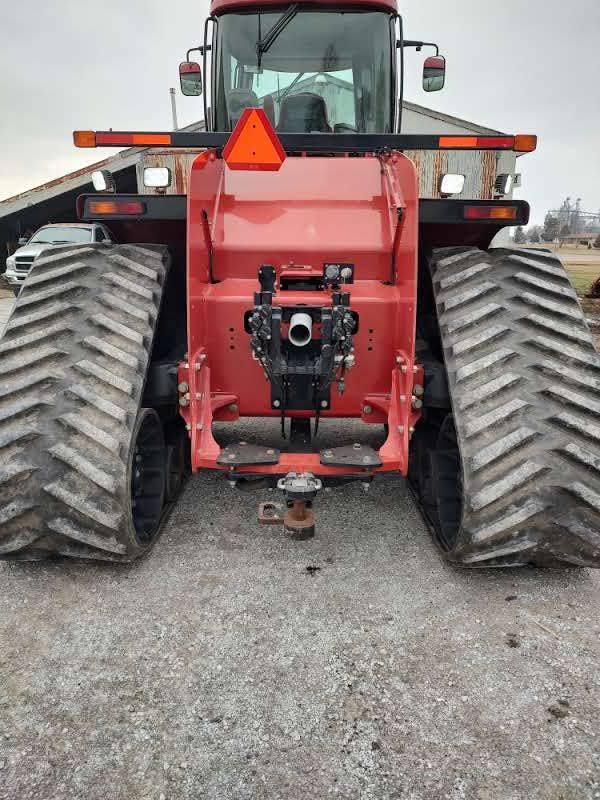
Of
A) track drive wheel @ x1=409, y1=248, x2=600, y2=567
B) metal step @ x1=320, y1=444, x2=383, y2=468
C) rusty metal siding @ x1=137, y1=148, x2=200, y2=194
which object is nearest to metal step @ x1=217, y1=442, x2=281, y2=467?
metal step @ x1=320, y1=444, x2=383, y2=468

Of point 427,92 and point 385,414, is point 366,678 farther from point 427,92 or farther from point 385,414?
point 427,92

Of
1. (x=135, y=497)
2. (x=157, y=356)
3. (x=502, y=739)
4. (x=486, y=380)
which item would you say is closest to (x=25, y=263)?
(x=157, y=356)

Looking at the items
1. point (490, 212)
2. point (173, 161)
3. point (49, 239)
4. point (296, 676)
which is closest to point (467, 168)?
point (173, 161)

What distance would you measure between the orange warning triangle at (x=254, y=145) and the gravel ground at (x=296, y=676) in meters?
2.01

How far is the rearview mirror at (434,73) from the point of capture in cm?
457

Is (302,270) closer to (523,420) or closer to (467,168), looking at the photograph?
(523,420)

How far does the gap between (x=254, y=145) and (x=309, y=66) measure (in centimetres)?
164

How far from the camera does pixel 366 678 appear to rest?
7.56ft

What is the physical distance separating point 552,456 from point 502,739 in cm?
118

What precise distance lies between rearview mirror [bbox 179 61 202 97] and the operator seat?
2.75 ft

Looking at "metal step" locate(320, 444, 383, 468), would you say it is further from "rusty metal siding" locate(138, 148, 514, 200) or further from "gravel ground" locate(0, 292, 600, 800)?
"rusty metal siding" locate(138, 148, 514, 200)

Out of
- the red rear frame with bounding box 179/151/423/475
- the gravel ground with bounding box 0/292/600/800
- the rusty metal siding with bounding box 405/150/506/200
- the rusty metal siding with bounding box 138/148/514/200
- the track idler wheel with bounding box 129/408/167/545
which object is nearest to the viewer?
the gravel ground with bounding box 0/292/600/800

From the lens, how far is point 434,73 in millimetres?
4629

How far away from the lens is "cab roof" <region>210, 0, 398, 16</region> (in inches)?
153
